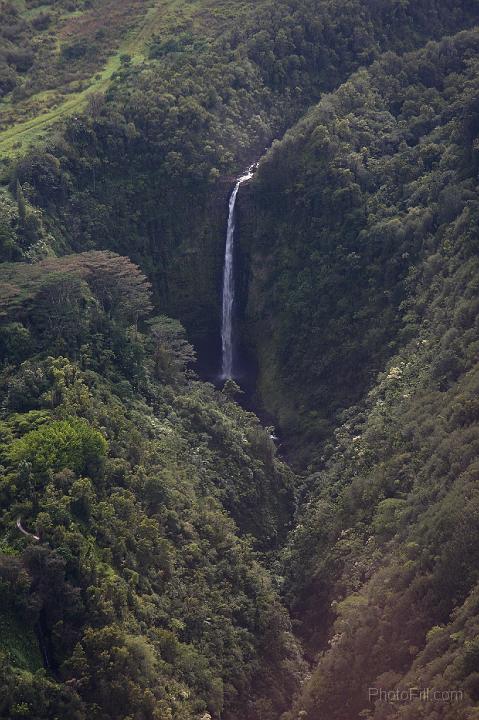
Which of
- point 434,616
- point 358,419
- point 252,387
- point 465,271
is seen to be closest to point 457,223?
point 465,271

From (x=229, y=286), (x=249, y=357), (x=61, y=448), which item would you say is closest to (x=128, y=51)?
(x=229, y=286)

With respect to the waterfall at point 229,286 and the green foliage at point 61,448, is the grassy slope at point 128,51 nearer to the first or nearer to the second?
the waterfall at point 229,286

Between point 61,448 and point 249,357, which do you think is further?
point 249,357

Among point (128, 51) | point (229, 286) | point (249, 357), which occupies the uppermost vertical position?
point (128, 51)

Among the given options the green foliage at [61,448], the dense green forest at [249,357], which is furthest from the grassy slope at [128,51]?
the green foliage at [61,448]

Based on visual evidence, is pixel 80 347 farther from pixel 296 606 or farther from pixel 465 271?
pixel 465 271

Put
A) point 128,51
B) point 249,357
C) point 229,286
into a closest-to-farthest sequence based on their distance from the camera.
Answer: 1. point 249,357
2. point 229,286
3. point 128,51

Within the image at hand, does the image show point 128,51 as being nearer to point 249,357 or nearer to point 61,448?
point 249,357

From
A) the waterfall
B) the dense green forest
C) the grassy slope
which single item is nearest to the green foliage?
the dense green forest

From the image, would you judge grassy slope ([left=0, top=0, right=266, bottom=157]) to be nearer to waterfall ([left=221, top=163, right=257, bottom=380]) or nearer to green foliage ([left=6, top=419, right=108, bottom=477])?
waterfall ([left=221, top=163, right=257, bottom=380])
